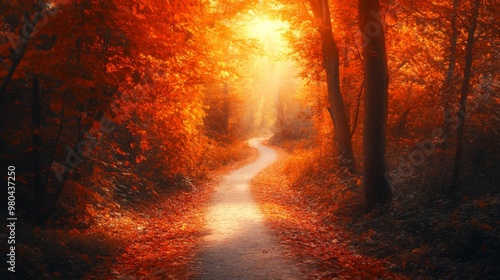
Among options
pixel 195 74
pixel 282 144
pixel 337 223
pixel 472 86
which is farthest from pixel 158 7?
pixel 282 144

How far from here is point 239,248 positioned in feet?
27.1

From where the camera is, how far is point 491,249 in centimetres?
599

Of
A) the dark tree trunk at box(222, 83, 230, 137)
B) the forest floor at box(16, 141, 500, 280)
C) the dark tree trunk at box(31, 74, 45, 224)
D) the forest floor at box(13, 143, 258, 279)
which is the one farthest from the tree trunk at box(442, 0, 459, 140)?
the dark tree trunk at box(222, 83, 230, 137)

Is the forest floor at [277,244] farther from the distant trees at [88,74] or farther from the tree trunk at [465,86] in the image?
the distant trees at [88,74]

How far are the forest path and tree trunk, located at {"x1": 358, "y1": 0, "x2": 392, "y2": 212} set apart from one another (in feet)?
10.5

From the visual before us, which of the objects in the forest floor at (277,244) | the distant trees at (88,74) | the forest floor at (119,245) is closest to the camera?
the forest floor at (119,245)

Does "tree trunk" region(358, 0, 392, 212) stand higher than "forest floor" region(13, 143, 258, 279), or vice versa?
"tree trunk" region(358, 0, 392, 212)

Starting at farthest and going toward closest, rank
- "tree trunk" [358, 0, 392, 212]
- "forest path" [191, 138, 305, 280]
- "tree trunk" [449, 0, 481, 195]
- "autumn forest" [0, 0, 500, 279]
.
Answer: "tree trunk" [358, 0, 392, 212] < "tree trunk" [449, 0, 481, 195] < "forest path" [191, 138, 305, 280] < "autumn forest" [0, 0, 500, 279]

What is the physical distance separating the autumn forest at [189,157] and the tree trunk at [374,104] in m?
0.04

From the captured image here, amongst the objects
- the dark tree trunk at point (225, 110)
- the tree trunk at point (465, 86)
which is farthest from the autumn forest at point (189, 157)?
the dark tree trunk at point (225, 110)

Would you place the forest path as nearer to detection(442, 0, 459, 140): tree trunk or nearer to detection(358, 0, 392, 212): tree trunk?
detection(358, 0, 392, 212): tree trunk

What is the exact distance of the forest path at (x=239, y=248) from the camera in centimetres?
677

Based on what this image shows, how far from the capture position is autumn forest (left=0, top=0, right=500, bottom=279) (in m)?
6.67

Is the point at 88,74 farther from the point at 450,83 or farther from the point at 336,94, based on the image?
the point at 336,94
